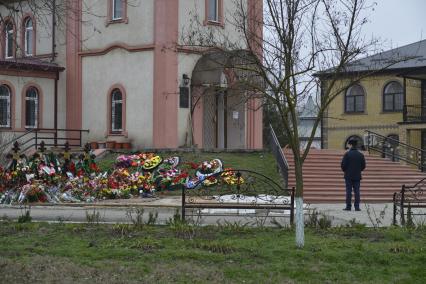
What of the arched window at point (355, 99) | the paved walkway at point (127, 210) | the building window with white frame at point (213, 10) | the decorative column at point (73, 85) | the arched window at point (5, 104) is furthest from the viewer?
the arched window at point (355, 99)

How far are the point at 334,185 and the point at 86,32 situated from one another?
1266cm

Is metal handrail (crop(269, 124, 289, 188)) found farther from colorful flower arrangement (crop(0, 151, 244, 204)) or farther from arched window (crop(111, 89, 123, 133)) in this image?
arched window (crop(111, 89, 123, 133))

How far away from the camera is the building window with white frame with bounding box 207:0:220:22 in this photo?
30.0 metres

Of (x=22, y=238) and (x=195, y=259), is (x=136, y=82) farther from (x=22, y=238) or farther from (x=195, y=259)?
(x=195, y=259)

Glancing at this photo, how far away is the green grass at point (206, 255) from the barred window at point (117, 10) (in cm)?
1859

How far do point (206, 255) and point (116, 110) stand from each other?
21069mm

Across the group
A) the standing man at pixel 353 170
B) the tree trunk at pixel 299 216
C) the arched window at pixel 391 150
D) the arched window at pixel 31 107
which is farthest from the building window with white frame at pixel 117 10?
the tree trunk at pixel 299 216

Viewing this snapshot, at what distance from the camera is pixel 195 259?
9.60 meters

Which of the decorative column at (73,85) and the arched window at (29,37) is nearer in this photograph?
the decorative column at (73,85)

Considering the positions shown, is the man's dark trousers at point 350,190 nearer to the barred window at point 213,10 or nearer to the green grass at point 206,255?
the green grass at point 206,255

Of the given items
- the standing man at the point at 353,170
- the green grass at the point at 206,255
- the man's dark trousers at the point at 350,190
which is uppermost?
the standing man at the point at 353,170

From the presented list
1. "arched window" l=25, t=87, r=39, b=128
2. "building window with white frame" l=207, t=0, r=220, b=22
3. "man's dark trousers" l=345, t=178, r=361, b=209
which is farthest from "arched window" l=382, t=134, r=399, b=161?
"arched window" l=25, t=87, r=39, b=128

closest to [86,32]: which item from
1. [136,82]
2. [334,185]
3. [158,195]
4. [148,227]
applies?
[136,82]

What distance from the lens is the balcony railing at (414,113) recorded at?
44.0 meters
